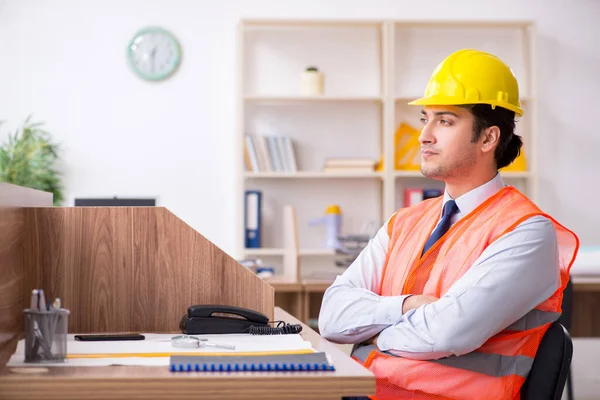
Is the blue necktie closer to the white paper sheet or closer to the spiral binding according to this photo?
the white paper sheet

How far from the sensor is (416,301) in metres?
1.79

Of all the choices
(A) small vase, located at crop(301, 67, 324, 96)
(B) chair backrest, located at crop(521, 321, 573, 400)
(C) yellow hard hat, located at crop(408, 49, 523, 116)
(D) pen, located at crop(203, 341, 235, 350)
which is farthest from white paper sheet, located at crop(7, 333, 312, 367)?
(A) small vase, located at crop(301, 67, 324, 96)

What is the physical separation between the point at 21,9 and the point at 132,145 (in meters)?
1.11

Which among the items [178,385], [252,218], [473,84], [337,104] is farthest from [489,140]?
[337,104]

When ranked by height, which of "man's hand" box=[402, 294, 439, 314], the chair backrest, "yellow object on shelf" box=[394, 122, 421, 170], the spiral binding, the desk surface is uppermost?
"yellow object on shelf" box=[394, 122, 421, 170]

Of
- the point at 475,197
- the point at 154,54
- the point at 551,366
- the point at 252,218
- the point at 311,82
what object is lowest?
the point at 551,366

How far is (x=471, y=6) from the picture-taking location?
5402 millimetres

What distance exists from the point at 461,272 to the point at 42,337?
0.92 metres

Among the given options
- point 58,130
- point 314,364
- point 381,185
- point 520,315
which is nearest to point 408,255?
point 520,315

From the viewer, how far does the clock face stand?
5.23 meters

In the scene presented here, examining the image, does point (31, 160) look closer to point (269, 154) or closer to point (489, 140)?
point (269, 154)

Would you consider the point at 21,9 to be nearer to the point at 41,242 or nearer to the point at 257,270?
the point at 257,270

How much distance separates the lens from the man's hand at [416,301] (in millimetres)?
1782

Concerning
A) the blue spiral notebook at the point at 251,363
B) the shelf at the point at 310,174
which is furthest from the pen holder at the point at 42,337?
the shelf at the point at 310,174
